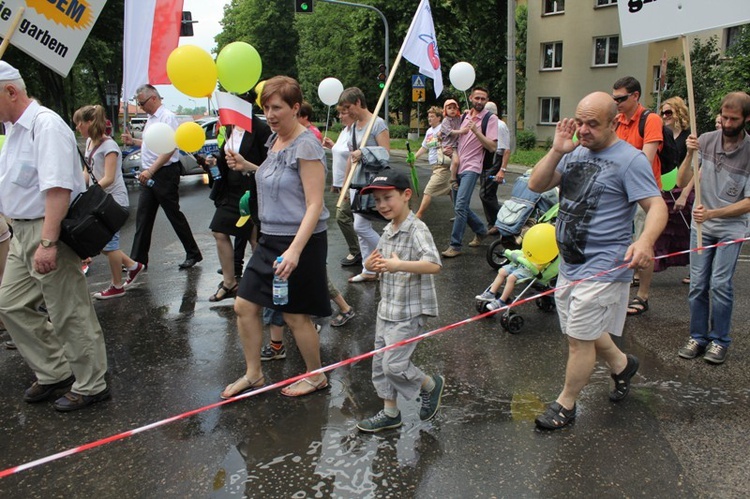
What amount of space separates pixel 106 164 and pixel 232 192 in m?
1.26

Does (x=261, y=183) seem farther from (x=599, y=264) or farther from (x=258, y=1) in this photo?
(x=258, y=1)

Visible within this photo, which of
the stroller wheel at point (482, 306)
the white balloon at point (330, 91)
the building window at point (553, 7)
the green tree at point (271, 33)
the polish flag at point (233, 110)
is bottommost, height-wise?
the stroller wheel at point (482, 306)

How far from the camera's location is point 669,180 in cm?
576

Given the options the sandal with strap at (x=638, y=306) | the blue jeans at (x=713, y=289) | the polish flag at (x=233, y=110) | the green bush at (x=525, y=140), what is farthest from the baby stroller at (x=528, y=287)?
the green bush at (x=525, y=140)

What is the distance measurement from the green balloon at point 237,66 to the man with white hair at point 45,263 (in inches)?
54.3

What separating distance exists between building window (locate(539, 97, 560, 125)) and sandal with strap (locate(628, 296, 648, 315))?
97.1 ft

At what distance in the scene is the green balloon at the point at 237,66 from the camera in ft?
15.6

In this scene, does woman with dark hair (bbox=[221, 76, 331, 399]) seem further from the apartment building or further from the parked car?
the apartment building

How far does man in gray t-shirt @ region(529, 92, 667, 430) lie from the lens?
333 cm

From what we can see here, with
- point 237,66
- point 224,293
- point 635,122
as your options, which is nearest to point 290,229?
point 237,66

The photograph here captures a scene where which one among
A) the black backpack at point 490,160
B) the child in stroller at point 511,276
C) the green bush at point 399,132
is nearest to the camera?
the child in stroller at point 511,276

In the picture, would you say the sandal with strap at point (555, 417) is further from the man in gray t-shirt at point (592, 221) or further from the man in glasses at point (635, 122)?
the man in glasses at point (635, 122)

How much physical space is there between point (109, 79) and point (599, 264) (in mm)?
48448

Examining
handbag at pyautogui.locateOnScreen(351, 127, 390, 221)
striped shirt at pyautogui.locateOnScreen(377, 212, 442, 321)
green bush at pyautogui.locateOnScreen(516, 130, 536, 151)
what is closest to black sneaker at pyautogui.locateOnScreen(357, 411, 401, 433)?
striped shirt at pyautogui.locateOnScreen(377, 212, 442, 321)
